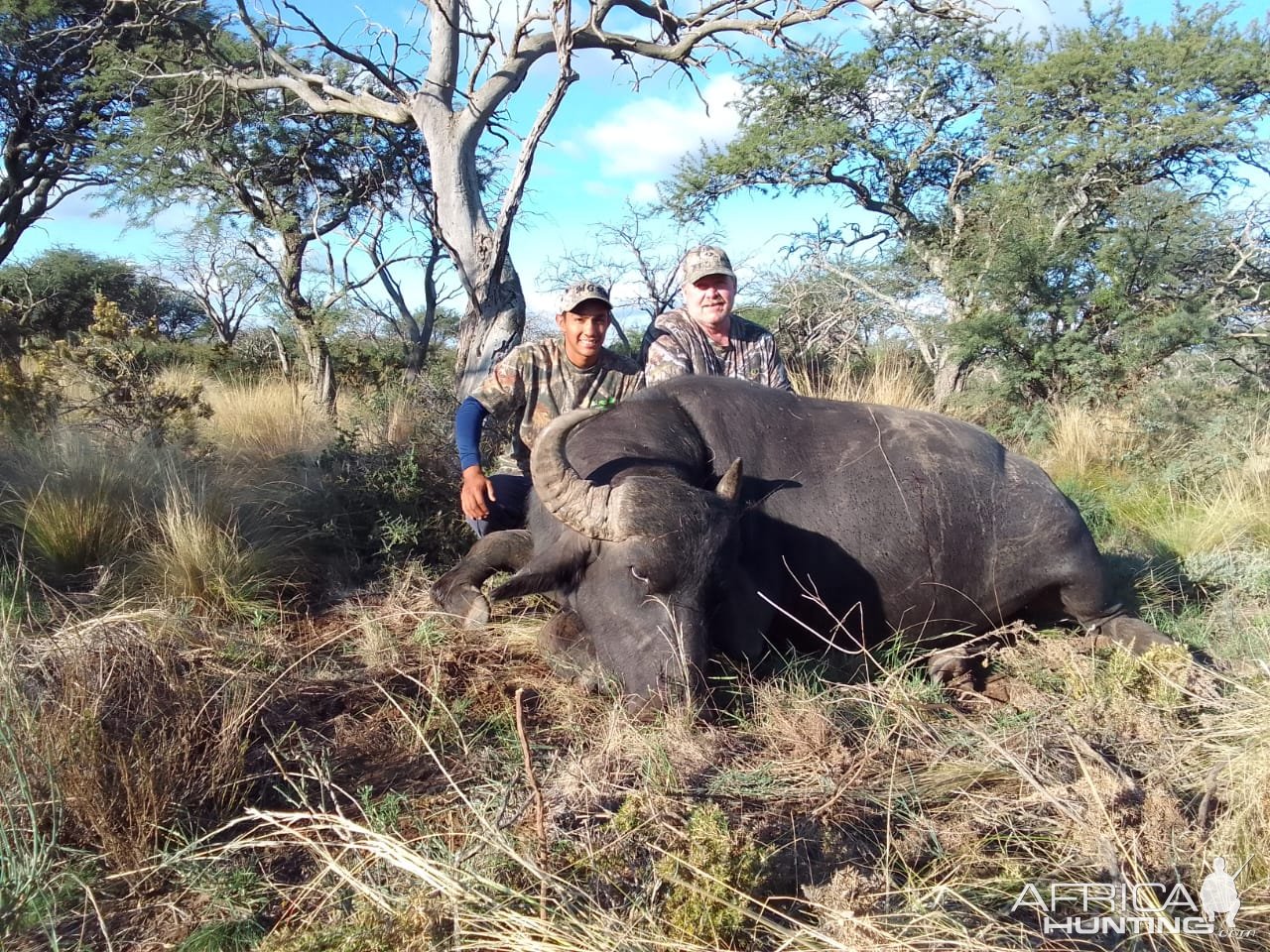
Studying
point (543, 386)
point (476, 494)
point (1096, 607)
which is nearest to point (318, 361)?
point (543, 386)

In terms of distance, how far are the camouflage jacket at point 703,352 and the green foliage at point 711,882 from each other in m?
3.43

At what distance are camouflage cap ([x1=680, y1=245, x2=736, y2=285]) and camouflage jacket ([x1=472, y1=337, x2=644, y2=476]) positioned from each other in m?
0.87

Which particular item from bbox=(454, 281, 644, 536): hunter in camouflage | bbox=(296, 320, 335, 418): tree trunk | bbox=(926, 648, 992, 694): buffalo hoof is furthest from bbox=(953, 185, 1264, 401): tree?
bbox=(296, 320, 335, 418): tree trunk

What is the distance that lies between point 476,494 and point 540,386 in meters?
0.90

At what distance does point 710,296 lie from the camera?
5.57m

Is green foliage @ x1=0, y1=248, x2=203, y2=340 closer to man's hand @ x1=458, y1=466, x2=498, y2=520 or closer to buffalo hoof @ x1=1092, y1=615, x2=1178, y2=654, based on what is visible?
man's hand @ x1=458, y1=466, x2=498, y2=520

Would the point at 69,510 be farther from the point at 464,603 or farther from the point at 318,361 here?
the point at 318,361

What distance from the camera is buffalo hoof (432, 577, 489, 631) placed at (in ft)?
12.3

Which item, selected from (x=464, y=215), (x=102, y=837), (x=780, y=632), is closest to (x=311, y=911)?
(x=102, y=837)

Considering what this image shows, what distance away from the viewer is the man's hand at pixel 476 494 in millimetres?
4629

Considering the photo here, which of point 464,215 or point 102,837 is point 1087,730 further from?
point 464,215

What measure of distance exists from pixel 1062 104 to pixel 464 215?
37.8ft

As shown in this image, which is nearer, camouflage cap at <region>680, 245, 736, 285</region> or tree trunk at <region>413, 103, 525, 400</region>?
camouflage cap at <region>680, 245, 736, 285</region>

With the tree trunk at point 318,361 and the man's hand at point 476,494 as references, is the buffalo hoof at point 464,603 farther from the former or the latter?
the tree trunk at point 318,361
